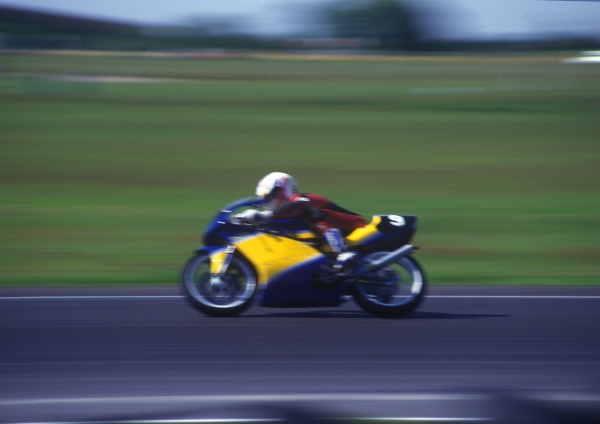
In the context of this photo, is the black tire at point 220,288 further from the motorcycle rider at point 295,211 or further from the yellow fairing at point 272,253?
the motorcycle rider at point 295,211

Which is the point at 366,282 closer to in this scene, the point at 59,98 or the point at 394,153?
the point at 394,153

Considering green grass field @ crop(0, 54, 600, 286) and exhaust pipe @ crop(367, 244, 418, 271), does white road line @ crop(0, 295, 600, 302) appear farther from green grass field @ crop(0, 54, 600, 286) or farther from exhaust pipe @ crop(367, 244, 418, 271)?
exhaust pipe @ crop(367, 244, 418, 271)

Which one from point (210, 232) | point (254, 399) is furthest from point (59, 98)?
point (254, 399)

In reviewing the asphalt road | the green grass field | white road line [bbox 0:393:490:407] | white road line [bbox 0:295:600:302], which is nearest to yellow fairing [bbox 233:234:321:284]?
the asphalt road

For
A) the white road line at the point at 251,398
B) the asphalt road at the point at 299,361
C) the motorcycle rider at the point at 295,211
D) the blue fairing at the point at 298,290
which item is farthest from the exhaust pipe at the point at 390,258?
the white road line at the point at 251,398

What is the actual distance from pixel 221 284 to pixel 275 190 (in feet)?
3.16

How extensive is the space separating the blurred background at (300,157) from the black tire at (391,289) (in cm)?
235

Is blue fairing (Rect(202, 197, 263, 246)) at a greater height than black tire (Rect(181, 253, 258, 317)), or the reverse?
blue fairing (Rect(202, 197, 263, 246))

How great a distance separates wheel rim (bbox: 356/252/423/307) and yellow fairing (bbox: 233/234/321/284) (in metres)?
0.55

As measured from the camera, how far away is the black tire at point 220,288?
7.67 meters

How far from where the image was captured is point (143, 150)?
77.5ft

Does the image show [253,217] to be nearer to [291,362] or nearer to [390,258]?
[390,258]

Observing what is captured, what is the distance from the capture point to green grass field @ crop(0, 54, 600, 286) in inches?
465

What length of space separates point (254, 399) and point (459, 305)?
11.2 feet
